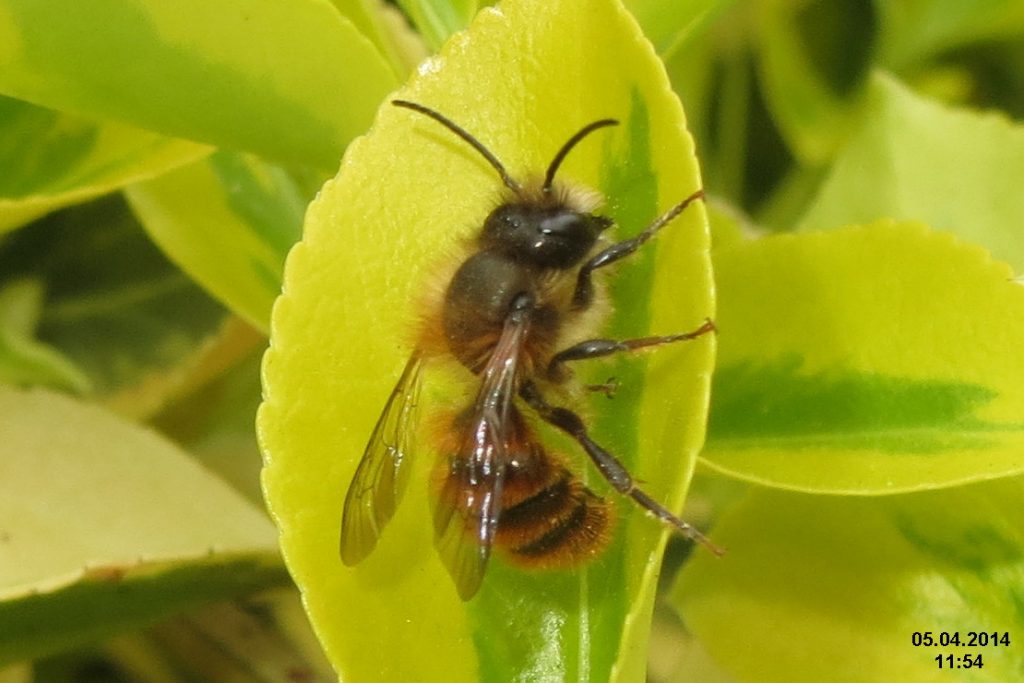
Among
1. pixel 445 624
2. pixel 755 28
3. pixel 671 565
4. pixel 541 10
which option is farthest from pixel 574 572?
pixel 755 28

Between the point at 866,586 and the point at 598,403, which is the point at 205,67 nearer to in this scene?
the point at 598,403

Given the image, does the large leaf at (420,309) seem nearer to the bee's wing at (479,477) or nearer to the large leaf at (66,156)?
the bee's wing at (479,477)

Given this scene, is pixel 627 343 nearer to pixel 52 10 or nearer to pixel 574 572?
pixel 574 572

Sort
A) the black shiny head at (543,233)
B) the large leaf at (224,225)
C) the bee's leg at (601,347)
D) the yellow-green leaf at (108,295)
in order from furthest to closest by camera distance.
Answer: the yellow-green leaf at (108,295)
the large leaf at (224,225)
the black shiny head at (543,233)
the bee's leg at (601,347)

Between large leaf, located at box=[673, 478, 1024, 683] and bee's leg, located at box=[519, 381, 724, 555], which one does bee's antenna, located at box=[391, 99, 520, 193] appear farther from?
large leaf, located at box=[673, 478, 1024, 683]

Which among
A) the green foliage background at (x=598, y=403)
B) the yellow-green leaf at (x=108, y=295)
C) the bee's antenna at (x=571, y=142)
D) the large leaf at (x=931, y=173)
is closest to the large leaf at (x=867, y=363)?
the green foliage background at (x=598, y=403)

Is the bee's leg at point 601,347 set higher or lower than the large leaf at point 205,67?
lower
